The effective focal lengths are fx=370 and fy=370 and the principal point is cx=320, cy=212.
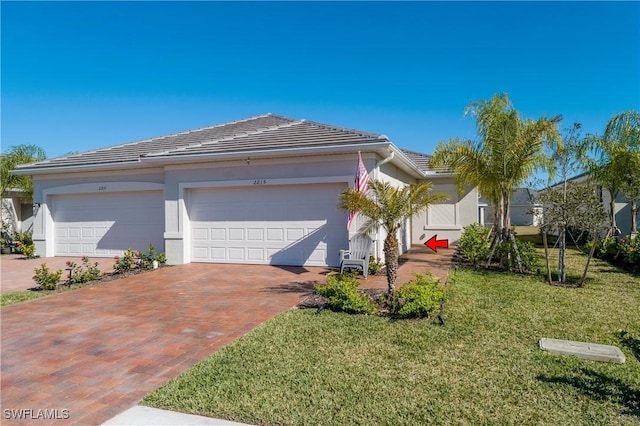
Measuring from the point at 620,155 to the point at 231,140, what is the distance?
14.6m

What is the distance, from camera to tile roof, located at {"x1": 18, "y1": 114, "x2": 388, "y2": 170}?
1095 cm

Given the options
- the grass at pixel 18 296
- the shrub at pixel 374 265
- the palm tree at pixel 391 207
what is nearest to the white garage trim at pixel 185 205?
the shrub at pixel 374 265

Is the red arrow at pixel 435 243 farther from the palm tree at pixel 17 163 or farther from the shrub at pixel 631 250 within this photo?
the palm tree at pixel 17 163

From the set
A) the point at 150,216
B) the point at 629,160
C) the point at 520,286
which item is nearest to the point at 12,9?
the point at 150,216

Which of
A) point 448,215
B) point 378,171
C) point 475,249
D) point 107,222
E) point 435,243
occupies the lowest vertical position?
point 435,243

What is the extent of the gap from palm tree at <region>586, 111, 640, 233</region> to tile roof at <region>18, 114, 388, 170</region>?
1047cm

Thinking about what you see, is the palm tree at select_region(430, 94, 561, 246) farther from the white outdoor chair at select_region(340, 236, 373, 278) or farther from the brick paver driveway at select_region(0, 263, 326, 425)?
the brick paver driveway at select_region(0, 263, 326, 425)

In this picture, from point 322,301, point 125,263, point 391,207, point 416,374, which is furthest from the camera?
point 125,263

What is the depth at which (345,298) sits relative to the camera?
6.67 metres

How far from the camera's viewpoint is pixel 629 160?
13.8 m

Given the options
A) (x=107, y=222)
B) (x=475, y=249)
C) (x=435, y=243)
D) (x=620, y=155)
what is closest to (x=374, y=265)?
(x=475, y=249)

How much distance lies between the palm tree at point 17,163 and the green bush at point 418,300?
19861 millimetres

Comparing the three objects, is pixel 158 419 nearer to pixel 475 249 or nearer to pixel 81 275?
pixel 81 275

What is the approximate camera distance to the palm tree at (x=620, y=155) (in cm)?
1370
